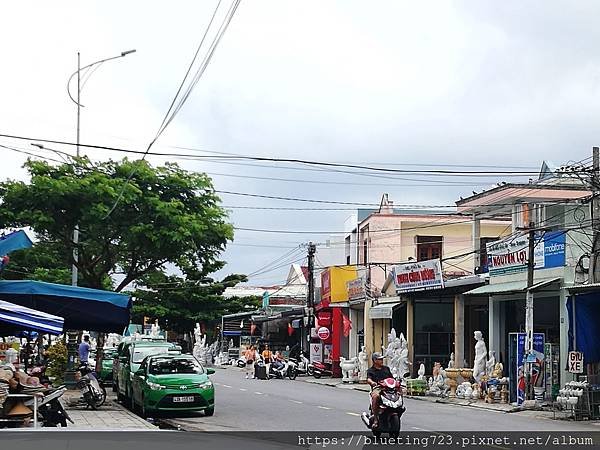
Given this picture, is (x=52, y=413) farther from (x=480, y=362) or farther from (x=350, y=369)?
(x=350, y=369)

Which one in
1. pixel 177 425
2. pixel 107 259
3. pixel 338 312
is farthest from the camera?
pixel 338 312

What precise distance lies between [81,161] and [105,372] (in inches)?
372

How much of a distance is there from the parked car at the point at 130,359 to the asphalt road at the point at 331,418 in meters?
2.28

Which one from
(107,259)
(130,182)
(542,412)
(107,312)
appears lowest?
(542,412)

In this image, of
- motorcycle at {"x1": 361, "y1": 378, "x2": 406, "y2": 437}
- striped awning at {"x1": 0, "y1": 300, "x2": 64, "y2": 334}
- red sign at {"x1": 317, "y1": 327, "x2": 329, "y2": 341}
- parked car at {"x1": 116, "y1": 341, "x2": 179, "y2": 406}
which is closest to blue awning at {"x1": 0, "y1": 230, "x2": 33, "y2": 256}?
striped awning at {"x1": 0, "y1": 300, "x2": 64, "y2": 334}

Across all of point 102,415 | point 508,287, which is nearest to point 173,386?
point 102,415

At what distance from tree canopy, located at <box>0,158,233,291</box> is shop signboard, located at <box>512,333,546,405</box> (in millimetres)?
8966

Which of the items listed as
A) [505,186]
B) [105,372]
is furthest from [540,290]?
[105,372]

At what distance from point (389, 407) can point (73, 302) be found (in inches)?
312

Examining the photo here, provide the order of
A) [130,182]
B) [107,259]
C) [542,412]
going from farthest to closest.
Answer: [107,259], [130,182], [542,412]

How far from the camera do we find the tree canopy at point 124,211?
2572 centimetres

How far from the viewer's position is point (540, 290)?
2773 centimetres

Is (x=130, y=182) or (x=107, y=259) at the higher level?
(x=130, y=182)

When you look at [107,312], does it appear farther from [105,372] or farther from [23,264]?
[23,264]
